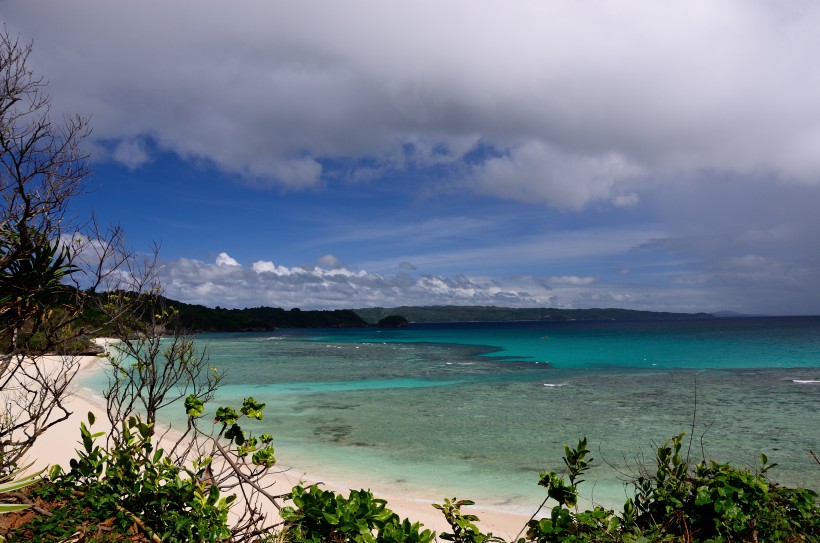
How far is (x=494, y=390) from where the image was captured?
24.3 meters

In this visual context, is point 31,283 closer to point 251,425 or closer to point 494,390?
point 251,425

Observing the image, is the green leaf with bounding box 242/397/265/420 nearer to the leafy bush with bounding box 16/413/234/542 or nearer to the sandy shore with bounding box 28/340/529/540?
the leafy bush with bounding box 16/413/234/542

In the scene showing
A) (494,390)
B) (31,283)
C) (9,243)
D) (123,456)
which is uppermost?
(9,243)

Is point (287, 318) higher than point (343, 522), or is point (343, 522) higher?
point (343, 522)

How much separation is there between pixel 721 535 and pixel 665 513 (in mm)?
372

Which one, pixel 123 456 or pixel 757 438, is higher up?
pixel 123 456

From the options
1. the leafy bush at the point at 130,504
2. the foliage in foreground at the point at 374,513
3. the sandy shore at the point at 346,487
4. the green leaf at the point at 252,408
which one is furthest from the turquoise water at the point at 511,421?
the leafy bush at the point at 130,504

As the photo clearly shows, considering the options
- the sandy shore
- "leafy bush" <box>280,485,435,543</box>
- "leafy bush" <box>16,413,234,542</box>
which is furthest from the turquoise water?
"leafy bush" <box>16,413,234,542</box>

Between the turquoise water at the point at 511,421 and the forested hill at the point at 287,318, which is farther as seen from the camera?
the forested hill at the point at 287,318

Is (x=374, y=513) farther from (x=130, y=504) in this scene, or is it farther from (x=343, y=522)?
(x=130, y=504)

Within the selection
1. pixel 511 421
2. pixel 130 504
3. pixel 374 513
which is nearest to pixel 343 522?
pixel 374 513

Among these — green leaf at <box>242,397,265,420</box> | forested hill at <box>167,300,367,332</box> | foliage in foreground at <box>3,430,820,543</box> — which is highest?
green leaf at <box>242,397,265,420</box>

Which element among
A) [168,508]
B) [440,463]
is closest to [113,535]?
[168,508]

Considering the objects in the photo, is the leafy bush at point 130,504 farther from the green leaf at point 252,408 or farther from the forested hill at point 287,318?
the forested hill at point 287,318
